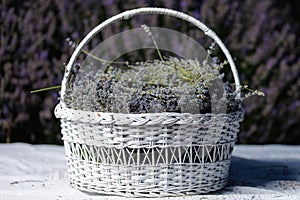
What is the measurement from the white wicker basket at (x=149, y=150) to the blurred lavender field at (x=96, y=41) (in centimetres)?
127

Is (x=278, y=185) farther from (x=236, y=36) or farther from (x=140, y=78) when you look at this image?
(x=236, y=36)

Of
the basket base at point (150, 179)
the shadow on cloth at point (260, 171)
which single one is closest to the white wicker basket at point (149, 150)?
the basket base at point (150, 179)

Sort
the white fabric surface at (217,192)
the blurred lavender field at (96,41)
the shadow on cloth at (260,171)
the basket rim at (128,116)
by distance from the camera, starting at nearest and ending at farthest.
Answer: the basket rim at (128,116) < the white fabric surface at (217,192) < the shadow on cloth at (260,171) < the blurred lavender field at (96,41)

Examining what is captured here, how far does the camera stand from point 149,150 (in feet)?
4.83

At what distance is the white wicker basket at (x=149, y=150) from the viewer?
1445mm

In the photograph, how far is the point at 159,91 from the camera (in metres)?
1.50

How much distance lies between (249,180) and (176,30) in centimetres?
123

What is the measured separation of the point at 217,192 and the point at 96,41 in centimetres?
143

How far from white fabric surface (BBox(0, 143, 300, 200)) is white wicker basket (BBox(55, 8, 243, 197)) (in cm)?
5

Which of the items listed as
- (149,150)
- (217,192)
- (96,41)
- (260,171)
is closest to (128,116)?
(149,150)

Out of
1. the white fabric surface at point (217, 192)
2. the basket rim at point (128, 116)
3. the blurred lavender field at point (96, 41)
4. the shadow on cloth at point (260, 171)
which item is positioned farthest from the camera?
the blurred lavender field at point (96, 41)

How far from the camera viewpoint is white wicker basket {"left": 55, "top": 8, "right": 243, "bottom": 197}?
1445 mm

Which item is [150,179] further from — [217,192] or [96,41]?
[96,41]

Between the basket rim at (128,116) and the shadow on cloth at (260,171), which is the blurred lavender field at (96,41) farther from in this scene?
the basket rim at (128,116)
